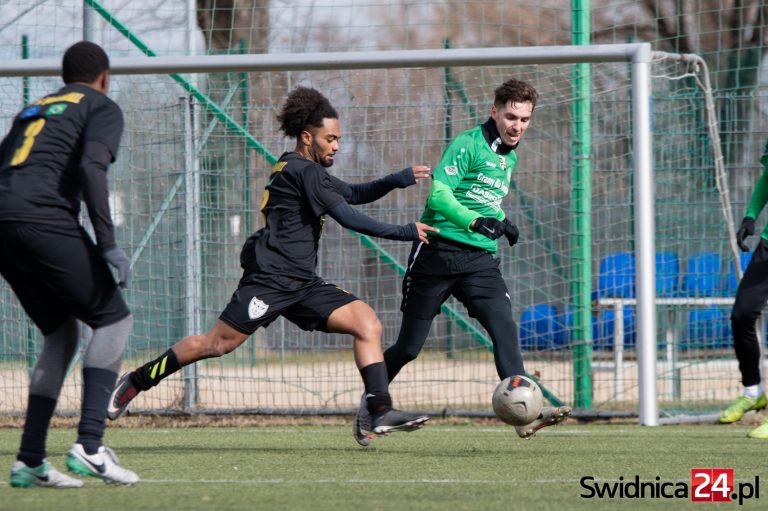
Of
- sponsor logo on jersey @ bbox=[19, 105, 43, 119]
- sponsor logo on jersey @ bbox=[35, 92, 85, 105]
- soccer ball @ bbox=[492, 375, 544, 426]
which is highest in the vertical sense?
sponsor logo on jersey @ bbox=[35, 92, 85, 105]

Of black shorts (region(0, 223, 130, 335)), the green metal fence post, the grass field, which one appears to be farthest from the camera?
the green metal fence post

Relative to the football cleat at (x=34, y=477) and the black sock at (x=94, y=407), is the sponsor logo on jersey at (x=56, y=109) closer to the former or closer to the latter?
the black sock at (x=94, y=407)

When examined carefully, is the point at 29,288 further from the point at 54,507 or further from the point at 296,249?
the point at 296,249

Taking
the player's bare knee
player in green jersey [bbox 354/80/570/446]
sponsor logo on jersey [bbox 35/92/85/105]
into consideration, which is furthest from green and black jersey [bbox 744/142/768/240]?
sponsor logo on jersey [bbox 35/92/85/105]

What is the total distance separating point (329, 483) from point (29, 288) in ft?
4.82

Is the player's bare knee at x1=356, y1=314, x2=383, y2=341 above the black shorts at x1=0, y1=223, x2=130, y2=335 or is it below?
below

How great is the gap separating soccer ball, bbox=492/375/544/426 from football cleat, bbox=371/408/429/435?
1.49 ft

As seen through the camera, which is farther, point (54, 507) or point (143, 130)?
point (143, 130)

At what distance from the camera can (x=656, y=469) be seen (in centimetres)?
557

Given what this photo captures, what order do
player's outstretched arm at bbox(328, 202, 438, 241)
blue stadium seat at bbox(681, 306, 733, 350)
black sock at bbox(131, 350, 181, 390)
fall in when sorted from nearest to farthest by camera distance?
player's outstretched arm at bbox(328, 202, 438, 241), black sock at bbox(131, 350, 181, 390), blue stadium seat at bbox(681, 306, 733, 350)

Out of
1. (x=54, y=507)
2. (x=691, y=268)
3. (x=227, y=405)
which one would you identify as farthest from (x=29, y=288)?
(x=691, y=268)

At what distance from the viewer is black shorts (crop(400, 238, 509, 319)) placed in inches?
256

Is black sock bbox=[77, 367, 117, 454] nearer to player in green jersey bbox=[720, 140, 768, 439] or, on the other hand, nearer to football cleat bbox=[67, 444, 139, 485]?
football cleat bbox=[67, 444, 139, 485]

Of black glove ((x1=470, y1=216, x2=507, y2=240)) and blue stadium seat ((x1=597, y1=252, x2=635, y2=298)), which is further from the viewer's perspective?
blue stadium seat ((x1=597, y1=252, x2=635, y2=298))
